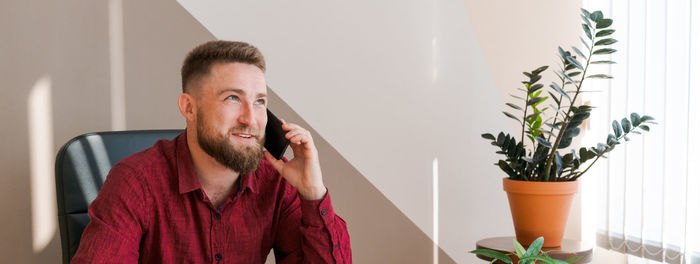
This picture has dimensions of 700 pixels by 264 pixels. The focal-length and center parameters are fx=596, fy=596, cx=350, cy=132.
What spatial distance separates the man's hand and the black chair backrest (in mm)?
492

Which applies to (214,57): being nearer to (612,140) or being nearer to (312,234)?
(312,234)

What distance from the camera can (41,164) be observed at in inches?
78.9

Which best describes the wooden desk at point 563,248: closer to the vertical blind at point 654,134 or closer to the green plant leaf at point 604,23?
the vertical blind at point 654,134

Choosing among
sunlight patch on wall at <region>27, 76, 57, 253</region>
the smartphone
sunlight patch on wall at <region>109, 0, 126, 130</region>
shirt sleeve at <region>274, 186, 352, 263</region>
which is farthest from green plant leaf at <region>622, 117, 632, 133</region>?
sunlight patch on wall at <region>27, 76, 57, 253</region>

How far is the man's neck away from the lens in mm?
1485

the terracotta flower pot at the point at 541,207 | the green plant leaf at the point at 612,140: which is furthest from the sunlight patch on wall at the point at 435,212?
the green plant leaf at the point at 612,140

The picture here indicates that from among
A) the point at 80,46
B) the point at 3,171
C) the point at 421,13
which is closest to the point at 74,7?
the point at 80,46

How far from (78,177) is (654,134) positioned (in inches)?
74.9

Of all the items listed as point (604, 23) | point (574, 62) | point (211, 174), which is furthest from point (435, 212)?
point (211, 174)

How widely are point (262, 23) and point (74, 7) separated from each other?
69cm

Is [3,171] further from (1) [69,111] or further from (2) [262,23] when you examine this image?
(2) [262,23]

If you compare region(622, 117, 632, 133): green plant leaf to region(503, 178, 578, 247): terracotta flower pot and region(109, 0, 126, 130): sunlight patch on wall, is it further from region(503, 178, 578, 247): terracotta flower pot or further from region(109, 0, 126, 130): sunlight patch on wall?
region(109, 0, 126, 130): sunlight patch on wall

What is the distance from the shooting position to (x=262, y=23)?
2.40 metres

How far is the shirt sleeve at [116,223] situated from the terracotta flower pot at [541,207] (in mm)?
1233
